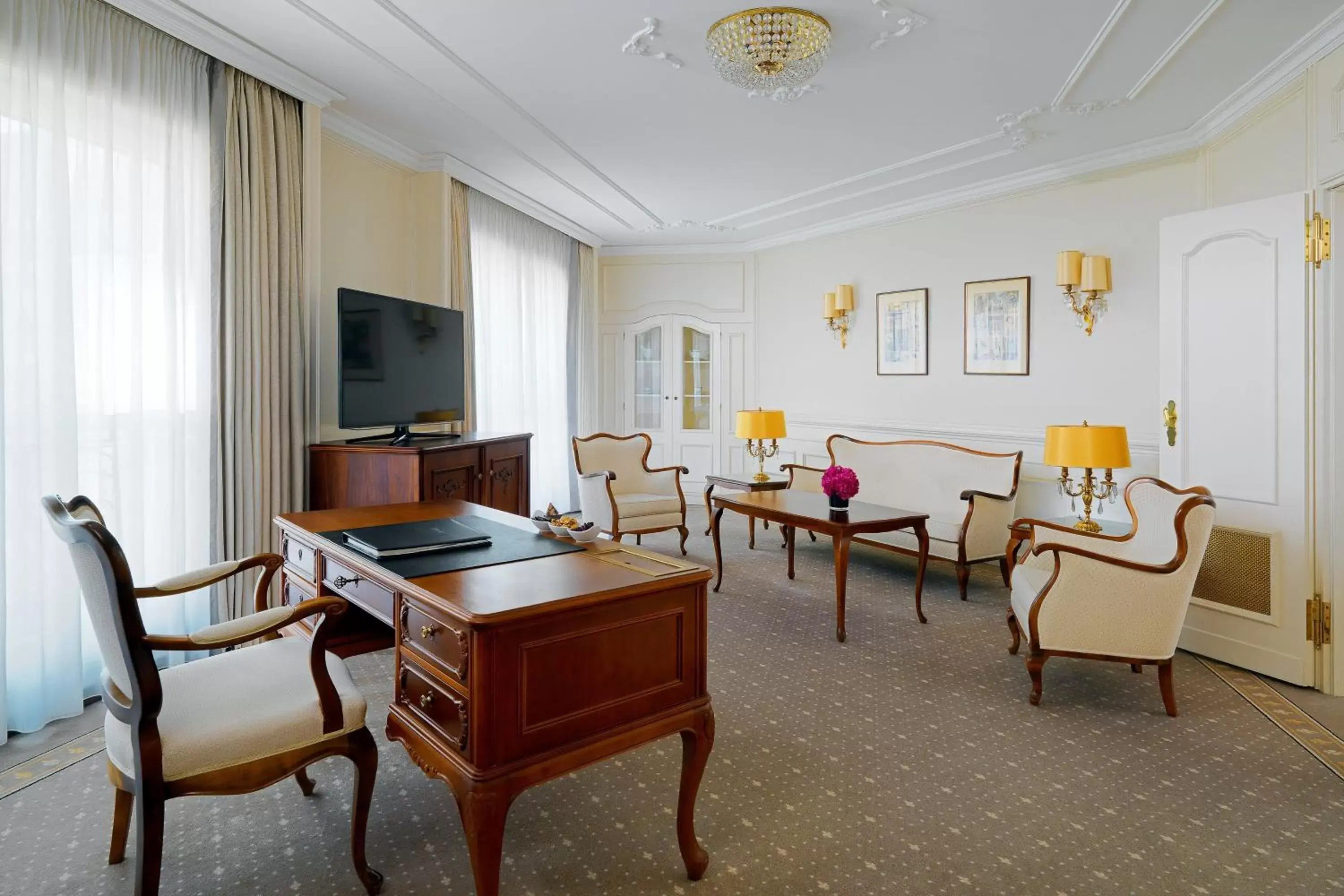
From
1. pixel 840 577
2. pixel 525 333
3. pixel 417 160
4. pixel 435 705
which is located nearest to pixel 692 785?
pixel 435 705

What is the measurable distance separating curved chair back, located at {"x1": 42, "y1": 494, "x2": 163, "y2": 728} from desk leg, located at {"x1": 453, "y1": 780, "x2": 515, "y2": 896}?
0.73 metres

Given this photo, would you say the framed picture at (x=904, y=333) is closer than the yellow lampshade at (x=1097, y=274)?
No

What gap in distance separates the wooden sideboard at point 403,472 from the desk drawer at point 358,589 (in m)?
1.17

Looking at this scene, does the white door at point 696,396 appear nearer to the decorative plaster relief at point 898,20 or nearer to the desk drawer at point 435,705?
the decorative plaster relief at point 898,20

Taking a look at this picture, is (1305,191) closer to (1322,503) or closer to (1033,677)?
(1322,503)

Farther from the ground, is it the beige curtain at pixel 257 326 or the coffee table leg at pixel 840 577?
the beige curtain at pixel 257 326

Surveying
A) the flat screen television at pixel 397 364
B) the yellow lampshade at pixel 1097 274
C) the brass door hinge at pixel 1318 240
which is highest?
the yellow lampshade at pixel 1097 274

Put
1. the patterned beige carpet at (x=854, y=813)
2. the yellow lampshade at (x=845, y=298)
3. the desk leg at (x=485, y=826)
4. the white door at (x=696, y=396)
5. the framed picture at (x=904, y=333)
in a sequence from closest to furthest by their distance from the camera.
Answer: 1. the desk leg at (x=485, y=826)
2. the patterned beige carpet at (x=854, y=813)
3. the framed picture at (x=904, y=333)
4. the yellow lampshade at (x=845, y=298)
5. the white door at (x=696, y=396)

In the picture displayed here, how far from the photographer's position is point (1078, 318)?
17.5ft

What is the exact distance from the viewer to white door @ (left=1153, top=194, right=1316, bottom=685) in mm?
3322

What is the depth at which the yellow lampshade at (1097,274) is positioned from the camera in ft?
16.7

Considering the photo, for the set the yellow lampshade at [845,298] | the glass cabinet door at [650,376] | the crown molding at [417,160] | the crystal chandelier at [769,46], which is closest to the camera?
the crystal chandelier at [769,46]

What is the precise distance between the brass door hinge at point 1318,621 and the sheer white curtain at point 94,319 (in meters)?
5.16

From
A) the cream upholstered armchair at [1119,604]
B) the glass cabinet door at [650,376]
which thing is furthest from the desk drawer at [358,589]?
the glass cabinet door at [650,376]
